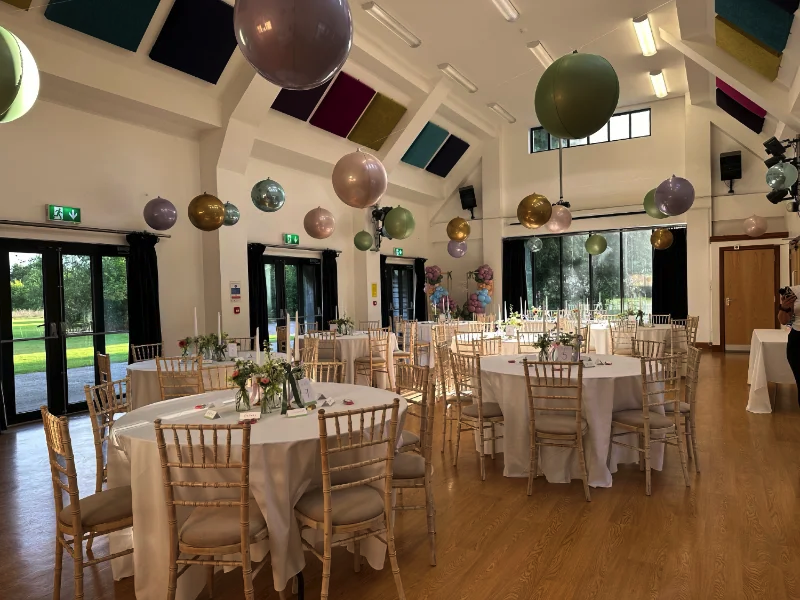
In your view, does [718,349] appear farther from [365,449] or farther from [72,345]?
[72,345]

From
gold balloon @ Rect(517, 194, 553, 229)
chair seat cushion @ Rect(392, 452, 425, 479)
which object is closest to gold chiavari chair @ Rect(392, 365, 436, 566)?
chair seat cushion @ Rect(392, 452, 425, 479)

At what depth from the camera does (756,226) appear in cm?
1044

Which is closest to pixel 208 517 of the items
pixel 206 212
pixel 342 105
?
pixel 206 212

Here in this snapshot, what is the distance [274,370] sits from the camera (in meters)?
3.09

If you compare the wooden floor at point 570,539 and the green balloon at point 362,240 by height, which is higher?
the green balloon at point 362,240

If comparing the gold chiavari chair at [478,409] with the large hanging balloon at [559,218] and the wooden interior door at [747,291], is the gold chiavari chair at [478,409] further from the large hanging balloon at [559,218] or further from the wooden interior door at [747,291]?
the wooden interior door at [747,291]

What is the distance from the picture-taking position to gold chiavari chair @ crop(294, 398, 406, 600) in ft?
8.12

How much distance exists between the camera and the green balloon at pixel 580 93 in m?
3.18

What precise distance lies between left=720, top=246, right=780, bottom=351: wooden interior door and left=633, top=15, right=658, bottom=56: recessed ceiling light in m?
4.89

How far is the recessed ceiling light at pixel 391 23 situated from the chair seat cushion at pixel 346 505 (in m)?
6.97

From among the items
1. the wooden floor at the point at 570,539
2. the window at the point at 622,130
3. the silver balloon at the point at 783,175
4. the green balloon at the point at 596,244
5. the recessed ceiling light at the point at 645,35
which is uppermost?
the recessed ceiling light at the point at 645,35

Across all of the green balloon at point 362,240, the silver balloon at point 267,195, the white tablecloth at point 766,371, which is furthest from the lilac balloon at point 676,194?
the green balloon at point 362,240

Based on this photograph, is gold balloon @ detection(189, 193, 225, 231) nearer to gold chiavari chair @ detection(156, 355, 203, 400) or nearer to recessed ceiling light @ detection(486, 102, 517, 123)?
gold chiavari chair @ detection(156, 355, 203, 400)

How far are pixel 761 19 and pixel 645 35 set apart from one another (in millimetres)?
2951
